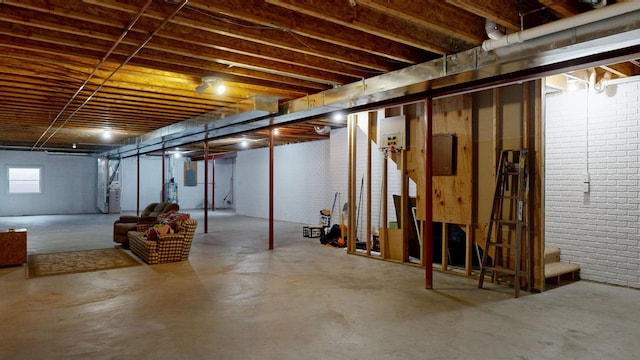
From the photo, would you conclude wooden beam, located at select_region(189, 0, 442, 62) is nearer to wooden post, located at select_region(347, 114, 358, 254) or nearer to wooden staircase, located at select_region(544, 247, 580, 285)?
wooden post, located at select_region(347, 114, 358, 254)

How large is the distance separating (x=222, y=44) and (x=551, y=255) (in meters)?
4.62

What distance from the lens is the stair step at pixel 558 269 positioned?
4817 millimetres

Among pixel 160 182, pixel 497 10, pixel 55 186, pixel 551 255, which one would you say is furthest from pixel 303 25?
pixel 55 186

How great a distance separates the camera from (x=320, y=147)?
11172mm

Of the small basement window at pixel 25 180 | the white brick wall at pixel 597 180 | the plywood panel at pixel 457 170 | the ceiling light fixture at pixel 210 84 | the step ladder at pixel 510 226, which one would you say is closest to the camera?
the step ladder at pixel 510 226

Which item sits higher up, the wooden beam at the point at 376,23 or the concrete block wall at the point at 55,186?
the wooden beam at the point at 376,23

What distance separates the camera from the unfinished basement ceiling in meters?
3.26

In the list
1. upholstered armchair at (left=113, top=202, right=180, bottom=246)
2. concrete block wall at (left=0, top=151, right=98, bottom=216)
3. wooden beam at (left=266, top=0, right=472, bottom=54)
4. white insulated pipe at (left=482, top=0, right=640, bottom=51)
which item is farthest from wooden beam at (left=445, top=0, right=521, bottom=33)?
concrete block wall at (left=0, top=151, right=98, bottom=216)

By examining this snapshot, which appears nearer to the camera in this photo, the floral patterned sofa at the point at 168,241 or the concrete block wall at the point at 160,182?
the floral patterned sofa at the point at 168,241

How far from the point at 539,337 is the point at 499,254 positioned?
188cm

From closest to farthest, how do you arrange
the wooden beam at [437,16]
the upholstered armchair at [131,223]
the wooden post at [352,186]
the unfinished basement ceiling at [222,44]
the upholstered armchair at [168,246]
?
the wooden beam at [437,16] → the unfinished basement ceiling at [222,44] → the upholstered armchair at [168,246] → the wooden post at [352,186] → the upholstered armchair at [131,223]

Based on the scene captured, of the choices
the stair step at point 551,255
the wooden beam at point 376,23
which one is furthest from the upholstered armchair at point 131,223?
the stair step at point 551,255

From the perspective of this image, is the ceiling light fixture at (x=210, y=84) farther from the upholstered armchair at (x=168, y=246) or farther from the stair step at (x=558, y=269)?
the stair step at (x=558, y=269)

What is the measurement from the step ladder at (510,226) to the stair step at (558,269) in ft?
1.02
